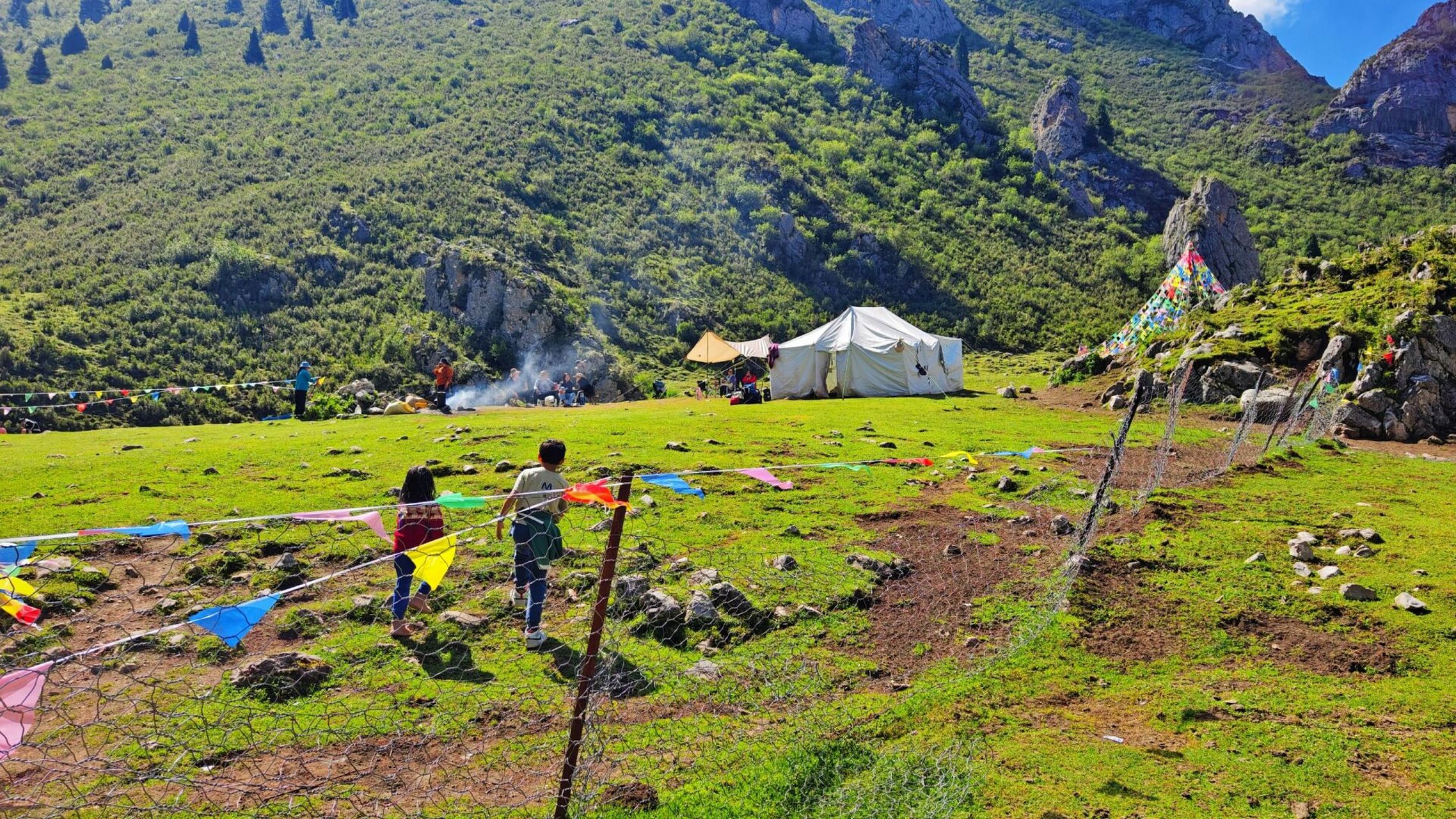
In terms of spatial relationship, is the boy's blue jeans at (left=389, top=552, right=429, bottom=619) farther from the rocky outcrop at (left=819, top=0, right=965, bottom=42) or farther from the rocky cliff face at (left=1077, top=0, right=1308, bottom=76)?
the rocky cliff face at (left=1077, top=0, right=1308, bottom=76)

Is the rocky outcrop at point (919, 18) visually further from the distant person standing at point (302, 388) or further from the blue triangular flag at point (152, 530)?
the blue triangular flag at point (152, 530)

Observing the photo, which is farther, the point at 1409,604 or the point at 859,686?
the point at 1409,604

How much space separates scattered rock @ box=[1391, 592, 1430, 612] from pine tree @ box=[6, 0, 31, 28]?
13412cm

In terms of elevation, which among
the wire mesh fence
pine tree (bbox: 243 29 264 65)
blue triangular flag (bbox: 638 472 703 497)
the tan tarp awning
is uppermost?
pine tree (bbox: 243 29 264 65)

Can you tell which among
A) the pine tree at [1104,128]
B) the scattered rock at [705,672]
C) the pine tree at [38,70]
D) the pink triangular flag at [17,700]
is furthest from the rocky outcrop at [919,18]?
the pink triangular flag at [17,700]

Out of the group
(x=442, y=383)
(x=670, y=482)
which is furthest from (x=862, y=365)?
(x=670, y=482)

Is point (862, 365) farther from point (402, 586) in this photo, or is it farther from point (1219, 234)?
point (1219, 234)

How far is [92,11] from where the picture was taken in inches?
4107

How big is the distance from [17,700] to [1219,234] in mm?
71385

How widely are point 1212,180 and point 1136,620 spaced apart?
66121 mm

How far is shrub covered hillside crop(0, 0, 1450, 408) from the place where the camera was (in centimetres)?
4238

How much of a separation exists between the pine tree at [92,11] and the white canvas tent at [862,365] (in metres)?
115

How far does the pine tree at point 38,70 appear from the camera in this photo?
76.8m

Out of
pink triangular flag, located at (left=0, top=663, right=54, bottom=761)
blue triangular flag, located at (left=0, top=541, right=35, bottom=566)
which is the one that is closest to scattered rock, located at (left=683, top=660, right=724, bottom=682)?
pink triangular flag, located at (left=0, top=663, right=54, bottom=761)
